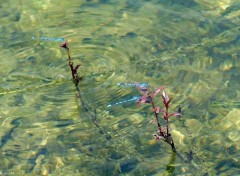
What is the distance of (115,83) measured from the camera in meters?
6.28

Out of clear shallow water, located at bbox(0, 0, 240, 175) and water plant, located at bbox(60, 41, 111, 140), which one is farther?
water plant, located at bbox(60, 41, 111, 140)

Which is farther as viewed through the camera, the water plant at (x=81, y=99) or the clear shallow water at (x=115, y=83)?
the water plant at (x=81, y=99)

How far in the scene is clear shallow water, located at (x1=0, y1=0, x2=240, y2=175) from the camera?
206 inches

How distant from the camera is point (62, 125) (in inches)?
224

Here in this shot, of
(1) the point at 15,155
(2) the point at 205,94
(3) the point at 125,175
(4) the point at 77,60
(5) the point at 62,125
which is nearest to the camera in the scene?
Answer: (3) the point at 125,175

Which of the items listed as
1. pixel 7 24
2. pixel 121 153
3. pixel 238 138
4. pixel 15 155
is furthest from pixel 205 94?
pixel 7 24

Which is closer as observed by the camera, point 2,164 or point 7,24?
point 2,164

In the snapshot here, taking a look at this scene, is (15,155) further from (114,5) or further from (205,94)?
(114,5)

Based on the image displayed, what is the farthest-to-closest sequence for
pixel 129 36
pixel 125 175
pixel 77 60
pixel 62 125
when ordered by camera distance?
pixel 129 36 < pixel 77 60 < pixel 62 125 < pixel 125 175

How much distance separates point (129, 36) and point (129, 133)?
206cm

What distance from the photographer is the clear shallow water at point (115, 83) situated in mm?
5227

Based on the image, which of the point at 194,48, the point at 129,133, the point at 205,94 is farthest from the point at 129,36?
the point at 129,133

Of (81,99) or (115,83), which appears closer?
(81,99)

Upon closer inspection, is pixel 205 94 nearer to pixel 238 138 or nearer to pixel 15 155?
pixel 238 138
